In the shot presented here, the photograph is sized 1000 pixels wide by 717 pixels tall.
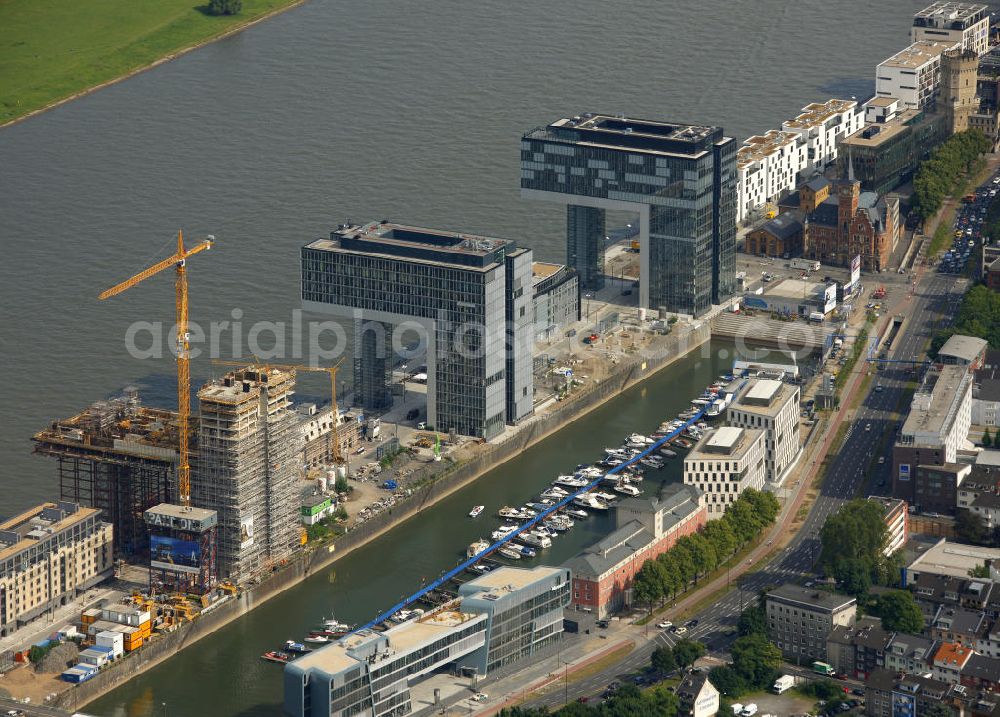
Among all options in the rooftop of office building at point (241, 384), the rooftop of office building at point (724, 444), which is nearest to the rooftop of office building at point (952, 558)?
the rooftop of office building at point (724, 444)

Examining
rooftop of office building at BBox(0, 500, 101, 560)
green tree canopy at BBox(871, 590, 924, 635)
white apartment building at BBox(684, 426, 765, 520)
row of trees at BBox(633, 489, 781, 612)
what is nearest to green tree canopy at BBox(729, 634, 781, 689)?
green tree canopy at BBox(871, 590, 924, 635)

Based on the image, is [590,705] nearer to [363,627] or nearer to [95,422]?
[363,627]

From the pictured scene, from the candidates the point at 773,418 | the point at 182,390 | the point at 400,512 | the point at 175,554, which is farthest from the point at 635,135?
the point at 175,554

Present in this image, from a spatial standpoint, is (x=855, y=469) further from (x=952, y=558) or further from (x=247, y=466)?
(x=247, y=466)

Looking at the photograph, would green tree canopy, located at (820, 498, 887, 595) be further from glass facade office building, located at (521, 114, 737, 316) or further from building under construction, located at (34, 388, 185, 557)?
glass facade office building, located at (521, 114, 737, 316)

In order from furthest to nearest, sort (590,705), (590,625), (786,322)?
(786,322) → (590,625) → (590,705)

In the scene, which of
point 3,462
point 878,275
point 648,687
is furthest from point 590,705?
point 878,275
